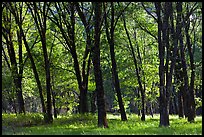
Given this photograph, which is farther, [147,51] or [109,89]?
[109,89]

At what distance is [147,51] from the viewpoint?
42344 millimetres

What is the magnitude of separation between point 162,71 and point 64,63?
23936 millimetres

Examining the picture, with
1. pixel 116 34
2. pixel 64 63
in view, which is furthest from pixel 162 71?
pixel 64 63

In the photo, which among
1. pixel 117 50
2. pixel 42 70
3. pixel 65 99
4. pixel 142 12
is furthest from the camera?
pixel 65 99

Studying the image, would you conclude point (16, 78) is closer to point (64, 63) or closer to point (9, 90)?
point (9, 90)

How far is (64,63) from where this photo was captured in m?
40.2

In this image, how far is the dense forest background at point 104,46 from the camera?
17.8 metres

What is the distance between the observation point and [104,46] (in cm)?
2888

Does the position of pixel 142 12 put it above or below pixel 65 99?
above

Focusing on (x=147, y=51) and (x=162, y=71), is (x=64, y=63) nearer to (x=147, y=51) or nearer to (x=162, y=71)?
(x=147, y=51)

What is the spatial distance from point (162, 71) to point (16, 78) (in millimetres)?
12808

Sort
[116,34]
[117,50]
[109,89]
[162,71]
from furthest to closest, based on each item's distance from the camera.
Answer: [109,89]
[117,50]
[116,34]
[162,71]

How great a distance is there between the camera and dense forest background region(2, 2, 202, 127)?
17828 millimetres

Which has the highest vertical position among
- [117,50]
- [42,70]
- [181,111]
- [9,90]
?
[117,50]
